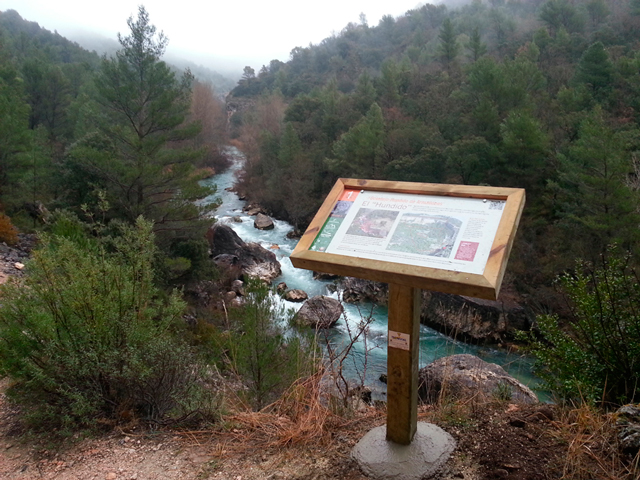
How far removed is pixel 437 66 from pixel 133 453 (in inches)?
1496

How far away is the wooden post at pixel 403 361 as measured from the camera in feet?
8.35

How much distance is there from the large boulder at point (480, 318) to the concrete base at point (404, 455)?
9.66 metres

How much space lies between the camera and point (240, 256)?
18078 millimetres

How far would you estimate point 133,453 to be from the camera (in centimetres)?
309

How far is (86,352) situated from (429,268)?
2431 mm

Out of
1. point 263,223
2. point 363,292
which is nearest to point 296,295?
point 363,292

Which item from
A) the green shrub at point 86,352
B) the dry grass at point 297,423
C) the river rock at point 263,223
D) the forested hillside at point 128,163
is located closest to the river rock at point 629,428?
the dry grass at point 297,423

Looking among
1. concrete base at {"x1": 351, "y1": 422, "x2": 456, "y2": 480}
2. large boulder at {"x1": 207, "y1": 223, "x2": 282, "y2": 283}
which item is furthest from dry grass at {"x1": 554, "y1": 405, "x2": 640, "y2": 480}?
large boulder at {"x1": 207, "y1": 223, "x2": 282, "y2": 283}

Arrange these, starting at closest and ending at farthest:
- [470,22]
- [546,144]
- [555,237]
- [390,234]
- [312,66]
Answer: [390,234] → [555,237] → [546,144] → [470,22] → [312,66]

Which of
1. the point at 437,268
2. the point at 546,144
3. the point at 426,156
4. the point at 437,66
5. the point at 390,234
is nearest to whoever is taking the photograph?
the point at 437,268

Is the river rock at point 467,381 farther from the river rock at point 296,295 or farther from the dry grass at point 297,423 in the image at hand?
the river rock at point 296,295

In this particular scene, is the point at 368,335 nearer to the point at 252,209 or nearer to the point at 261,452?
the point at 261,452

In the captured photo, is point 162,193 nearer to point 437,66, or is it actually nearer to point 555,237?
point 555,237

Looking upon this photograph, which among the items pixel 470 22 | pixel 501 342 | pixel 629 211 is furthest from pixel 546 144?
pixel 470 22
